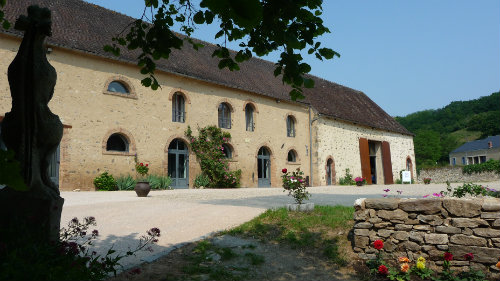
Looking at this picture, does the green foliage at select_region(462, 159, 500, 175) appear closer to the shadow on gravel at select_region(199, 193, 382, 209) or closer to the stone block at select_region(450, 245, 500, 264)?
the shadow on gravel at select_region(199, 193, 382, 209)

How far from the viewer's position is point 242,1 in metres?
1.29

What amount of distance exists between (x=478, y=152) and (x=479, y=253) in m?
52.6

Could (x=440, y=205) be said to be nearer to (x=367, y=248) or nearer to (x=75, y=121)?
(x=367, y=248)

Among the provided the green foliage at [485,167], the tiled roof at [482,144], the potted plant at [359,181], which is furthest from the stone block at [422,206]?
the tiled roof at [482,144]

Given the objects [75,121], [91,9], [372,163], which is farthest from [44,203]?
[372,163]

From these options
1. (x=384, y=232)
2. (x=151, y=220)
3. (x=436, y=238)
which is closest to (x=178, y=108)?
(x=151, y=220)

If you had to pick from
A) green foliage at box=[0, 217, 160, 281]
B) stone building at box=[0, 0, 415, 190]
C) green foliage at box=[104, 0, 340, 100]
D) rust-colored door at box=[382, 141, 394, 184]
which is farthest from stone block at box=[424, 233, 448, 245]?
rust-colored door at box=[382, 141, 394, 184]

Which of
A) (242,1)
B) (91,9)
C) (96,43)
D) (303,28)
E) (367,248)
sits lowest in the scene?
(367,248)

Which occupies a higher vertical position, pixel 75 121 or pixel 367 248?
pixel 75 121

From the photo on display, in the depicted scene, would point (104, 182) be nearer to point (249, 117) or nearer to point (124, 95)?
point (124, 95)

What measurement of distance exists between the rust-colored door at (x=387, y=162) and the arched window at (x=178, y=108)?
49.5ft

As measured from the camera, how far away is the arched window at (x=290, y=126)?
19750 mm

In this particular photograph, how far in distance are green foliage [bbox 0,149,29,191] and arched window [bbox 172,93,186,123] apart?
46.2 ft

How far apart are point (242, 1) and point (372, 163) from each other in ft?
82.9
